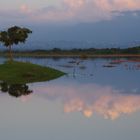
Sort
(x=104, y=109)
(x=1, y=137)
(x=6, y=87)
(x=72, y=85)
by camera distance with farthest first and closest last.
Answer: (x=72, y=85)
(x=6, y=87)
(x=104, y=109)
(x=1, y=137)

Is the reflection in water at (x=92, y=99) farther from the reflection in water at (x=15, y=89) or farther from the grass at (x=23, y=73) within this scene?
the grass at (x=23, y=73)

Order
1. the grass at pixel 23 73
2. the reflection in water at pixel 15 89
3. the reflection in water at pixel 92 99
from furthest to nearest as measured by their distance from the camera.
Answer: the grass at pixel 23 73 < the reflection in water at pixel 15 89 < the reflection in water at pixel 92 99

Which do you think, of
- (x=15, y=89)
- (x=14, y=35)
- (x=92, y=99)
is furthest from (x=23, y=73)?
(x=92, y=99)

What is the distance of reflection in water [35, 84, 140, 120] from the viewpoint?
36.0 m

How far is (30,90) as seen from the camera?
2012 inches

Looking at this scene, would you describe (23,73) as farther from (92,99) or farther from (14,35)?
(92,99)

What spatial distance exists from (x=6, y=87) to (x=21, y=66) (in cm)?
1415

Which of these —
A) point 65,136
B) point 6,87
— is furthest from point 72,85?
point 65,136

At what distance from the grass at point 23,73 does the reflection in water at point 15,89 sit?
4.26m

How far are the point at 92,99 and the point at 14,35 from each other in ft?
106

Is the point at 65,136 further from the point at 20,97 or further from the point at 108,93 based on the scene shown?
the point at 108,93

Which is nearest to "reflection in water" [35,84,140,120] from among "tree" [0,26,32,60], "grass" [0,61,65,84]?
"grass" [0,61,65,84]

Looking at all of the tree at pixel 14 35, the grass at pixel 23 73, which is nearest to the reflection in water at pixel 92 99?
the grass at pixel 23 73

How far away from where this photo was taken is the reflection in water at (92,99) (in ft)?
118
